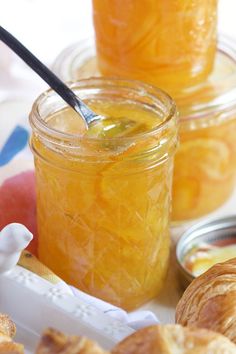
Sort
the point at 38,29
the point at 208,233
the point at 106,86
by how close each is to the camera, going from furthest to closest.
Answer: the point at 38,29 < the point at 208,233 < the point at 106,86

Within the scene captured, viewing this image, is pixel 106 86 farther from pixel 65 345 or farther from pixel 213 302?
pixel 65 345

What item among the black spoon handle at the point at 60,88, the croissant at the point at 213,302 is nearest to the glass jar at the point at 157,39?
the black spoon handle at the point at 60,88

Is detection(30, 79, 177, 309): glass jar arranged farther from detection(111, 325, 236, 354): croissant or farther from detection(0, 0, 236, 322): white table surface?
detection(111, 325, 236, 354): croissant

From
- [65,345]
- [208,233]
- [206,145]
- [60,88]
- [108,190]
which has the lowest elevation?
[208,233]

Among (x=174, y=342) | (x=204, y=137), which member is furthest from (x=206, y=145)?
(x=174, y=342)

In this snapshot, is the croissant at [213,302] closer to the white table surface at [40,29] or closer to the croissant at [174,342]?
the croissant at [174,342]

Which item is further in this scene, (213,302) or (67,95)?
(67,95)

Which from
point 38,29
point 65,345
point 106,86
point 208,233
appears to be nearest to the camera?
point 65,345
